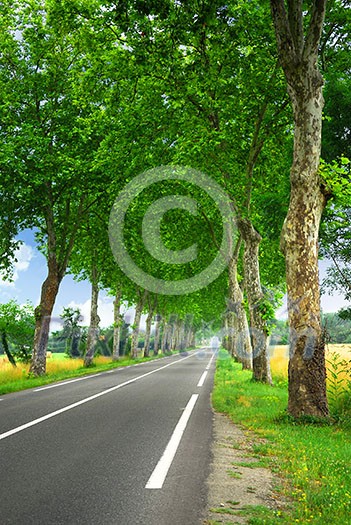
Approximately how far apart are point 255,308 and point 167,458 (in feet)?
33.7

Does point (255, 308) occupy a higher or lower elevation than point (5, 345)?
higher

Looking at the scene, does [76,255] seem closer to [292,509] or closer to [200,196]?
[200,196]

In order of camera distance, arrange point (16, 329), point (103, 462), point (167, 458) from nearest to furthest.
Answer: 1. point (103, 462)
2. point (167, 458)
3. point (16, 329)

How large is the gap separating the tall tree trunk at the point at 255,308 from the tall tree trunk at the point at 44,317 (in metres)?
10.3

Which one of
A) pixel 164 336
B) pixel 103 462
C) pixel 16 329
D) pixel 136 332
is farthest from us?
pixel 164 336

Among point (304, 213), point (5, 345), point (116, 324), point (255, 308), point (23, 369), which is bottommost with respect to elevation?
point (23, 369)

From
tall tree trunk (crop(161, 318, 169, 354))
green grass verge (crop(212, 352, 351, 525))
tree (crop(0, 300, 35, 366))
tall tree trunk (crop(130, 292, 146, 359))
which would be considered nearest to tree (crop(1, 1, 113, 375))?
tree (crop(0, 300, 35, 366))

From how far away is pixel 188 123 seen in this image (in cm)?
1588

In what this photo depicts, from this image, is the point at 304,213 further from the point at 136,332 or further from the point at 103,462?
the point at 136,332

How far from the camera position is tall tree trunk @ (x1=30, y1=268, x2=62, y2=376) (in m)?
21.3

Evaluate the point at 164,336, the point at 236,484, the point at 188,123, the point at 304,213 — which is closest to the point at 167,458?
the point at 236,484

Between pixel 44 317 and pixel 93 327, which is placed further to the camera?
pixel 93 327

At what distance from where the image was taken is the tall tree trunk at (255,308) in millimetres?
15820

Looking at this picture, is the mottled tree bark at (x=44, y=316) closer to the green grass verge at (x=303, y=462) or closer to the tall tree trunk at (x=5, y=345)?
the tall tree trunk at (x=5, y=345)
